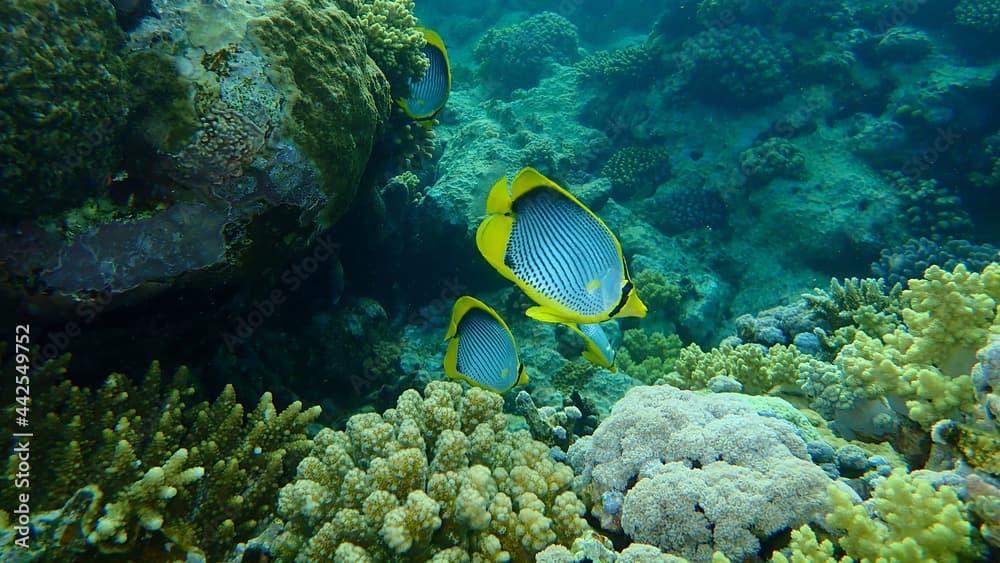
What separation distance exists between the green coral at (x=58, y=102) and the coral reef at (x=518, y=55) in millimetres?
12228

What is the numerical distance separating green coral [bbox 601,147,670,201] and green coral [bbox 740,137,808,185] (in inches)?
63.0

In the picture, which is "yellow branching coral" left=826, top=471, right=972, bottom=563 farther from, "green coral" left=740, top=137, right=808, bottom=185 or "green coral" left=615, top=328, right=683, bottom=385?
"green coral" left=740, top=137, right=808, bottom=185

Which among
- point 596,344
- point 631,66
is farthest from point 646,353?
point 631,66

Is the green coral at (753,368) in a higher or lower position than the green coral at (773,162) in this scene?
higher

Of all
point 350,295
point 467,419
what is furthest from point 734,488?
point 350,295

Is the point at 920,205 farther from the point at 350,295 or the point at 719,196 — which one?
the point at 350,295

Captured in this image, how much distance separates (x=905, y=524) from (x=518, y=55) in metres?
14.1

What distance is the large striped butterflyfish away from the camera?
1479mm

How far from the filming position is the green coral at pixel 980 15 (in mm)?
10117

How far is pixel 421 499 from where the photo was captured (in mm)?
1981

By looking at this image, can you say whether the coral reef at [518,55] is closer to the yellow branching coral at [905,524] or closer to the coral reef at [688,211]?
the coral reef at [688,211]

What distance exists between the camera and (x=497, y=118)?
33.5 feet

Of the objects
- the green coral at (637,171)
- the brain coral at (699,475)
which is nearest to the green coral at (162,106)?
the brain coral at (699,475)

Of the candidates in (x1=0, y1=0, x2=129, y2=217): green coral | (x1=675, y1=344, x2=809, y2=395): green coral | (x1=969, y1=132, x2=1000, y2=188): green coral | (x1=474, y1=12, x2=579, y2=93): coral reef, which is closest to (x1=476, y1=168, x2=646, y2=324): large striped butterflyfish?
(x1=0, y1=0, x2=129, y2=217): green coral
